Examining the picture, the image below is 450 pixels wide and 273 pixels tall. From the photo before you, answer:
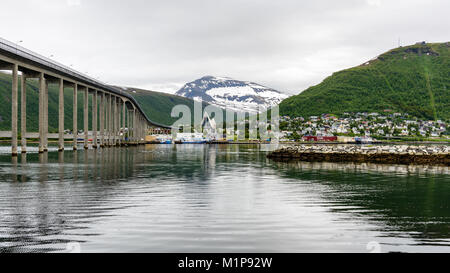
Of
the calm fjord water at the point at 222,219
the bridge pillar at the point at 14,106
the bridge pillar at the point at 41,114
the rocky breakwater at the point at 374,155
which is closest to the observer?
the calm fjord water at the point at 222,219

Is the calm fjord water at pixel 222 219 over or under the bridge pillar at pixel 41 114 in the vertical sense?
under

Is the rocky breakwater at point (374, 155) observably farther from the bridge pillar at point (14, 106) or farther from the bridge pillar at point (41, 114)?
the bridge pillar at point (41, 114)

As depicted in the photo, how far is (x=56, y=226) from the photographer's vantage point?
495 inches

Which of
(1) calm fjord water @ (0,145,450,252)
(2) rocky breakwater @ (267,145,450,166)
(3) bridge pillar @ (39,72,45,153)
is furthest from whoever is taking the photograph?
(3) bridge pillar @ (39,72,45,153)

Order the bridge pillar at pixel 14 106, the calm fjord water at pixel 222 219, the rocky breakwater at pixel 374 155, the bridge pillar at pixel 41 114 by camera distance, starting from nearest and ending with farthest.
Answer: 1. the calm fjord water at pixel 222 219
2. the rocky breakwater at pixel 374 155
3. the bridge pillar at pixel 14 106
4. the bridge pillar at pixel 41 114

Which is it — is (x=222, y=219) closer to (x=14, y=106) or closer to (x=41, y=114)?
(x=14, y=106)

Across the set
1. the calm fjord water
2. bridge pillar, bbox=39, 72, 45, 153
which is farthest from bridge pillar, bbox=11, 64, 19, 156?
the calm fjord water

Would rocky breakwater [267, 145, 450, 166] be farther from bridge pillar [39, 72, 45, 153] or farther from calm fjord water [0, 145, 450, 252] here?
bridge pillar [39, 72, 45, 153]

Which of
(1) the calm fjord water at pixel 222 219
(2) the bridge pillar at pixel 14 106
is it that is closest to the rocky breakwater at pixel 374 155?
(1) the calm fjord water at pixel 222 219

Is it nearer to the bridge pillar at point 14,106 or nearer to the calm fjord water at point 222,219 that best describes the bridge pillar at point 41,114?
the bridge pillar at point 14,106

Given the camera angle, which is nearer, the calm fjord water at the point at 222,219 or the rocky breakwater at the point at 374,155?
the calm fjord water at the point at 222,219

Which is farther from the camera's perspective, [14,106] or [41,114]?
[41,114]

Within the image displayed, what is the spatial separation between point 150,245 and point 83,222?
158 inches

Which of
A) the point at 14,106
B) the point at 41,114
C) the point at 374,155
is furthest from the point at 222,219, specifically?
the point at 41,114
